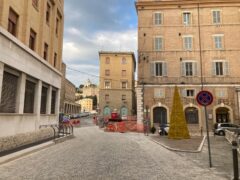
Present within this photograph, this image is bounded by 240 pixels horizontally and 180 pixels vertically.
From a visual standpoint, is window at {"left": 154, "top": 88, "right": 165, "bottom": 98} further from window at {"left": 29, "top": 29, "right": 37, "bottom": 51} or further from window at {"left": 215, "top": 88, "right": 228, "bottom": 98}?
window at {"left": 29, "top": 29, "right": 37, "bottom": 51}

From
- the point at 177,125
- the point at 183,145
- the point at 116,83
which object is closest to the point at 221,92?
the point at 177,125

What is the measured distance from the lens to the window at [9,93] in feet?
41.4

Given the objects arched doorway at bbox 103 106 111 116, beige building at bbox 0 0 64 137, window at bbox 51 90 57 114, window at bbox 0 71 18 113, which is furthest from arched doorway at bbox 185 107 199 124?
arched doorway at bbox 103 106 111 116

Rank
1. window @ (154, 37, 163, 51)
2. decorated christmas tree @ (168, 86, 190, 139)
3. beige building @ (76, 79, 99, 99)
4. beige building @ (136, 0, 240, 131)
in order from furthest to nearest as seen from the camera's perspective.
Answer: beige building @ (76, 79, 99, 99) → window @ (154, 37, 163, 51) → beige building @ (136, 0, 240, 131) → decorated christmas tree @ (168, 86, 190, 139)

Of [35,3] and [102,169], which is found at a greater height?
[35,3]

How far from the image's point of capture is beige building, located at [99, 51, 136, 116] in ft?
202

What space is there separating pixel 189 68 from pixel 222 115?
24.7 ft

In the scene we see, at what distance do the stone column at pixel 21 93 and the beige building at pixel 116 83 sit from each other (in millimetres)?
46021

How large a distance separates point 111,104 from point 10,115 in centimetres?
4855

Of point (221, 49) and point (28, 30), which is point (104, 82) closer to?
point (221, 49)

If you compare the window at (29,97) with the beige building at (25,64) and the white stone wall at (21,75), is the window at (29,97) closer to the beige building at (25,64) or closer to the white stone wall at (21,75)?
the beige building at (25,64)

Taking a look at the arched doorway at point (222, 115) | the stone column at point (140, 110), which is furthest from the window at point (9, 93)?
the arched doorway at point (222, 115)

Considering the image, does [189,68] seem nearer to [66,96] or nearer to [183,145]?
[183,145]

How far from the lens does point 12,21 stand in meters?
13.9
